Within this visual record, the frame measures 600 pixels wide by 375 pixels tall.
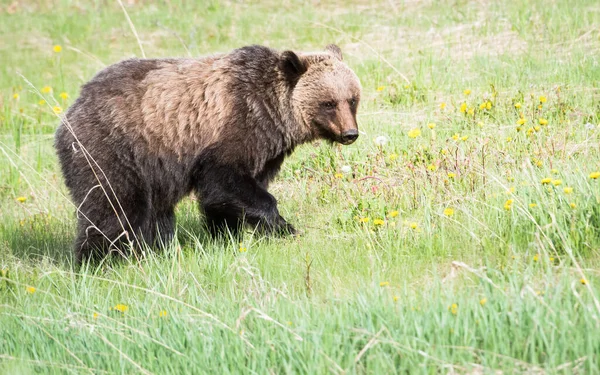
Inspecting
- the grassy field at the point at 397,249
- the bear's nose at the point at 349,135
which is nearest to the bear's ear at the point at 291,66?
the bear's nose at the point at 349,135

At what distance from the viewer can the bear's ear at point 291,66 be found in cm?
664

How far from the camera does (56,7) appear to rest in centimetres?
1786

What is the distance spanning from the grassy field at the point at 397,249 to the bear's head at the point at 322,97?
0.40 metres

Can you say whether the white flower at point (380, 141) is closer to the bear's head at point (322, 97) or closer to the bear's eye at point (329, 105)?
the bear's head at point (322, 97)

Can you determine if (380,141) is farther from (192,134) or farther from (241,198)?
(192,134)

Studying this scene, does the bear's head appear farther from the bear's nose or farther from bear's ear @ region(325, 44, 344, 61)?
bear's ear @ region(325, 44, 344, 61)

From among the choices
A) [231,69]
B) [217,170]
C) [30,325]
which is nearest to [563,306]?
[30,325]

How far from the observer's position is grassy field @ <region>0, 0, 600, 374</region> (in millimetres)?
3598

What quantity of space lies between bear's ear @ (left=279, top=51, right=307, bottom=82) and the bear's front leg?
3.27 ft

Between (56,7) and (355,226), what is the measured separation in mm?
13957

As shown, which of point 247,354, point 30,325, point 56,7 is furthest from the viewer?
point 56,7

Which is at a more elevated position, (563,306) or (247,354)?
(563,306)

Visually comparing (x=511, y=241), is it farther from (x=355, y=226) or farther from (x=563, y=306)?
(x=355, y=226)

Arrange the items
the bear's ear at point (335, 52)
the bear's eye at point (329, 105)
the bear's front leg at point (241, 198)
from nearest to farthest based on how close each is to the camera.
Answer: the bear's front leg at point (241, 198) < the bear's eye at point (329, 105) < the bear's ear at point (335, 52)
